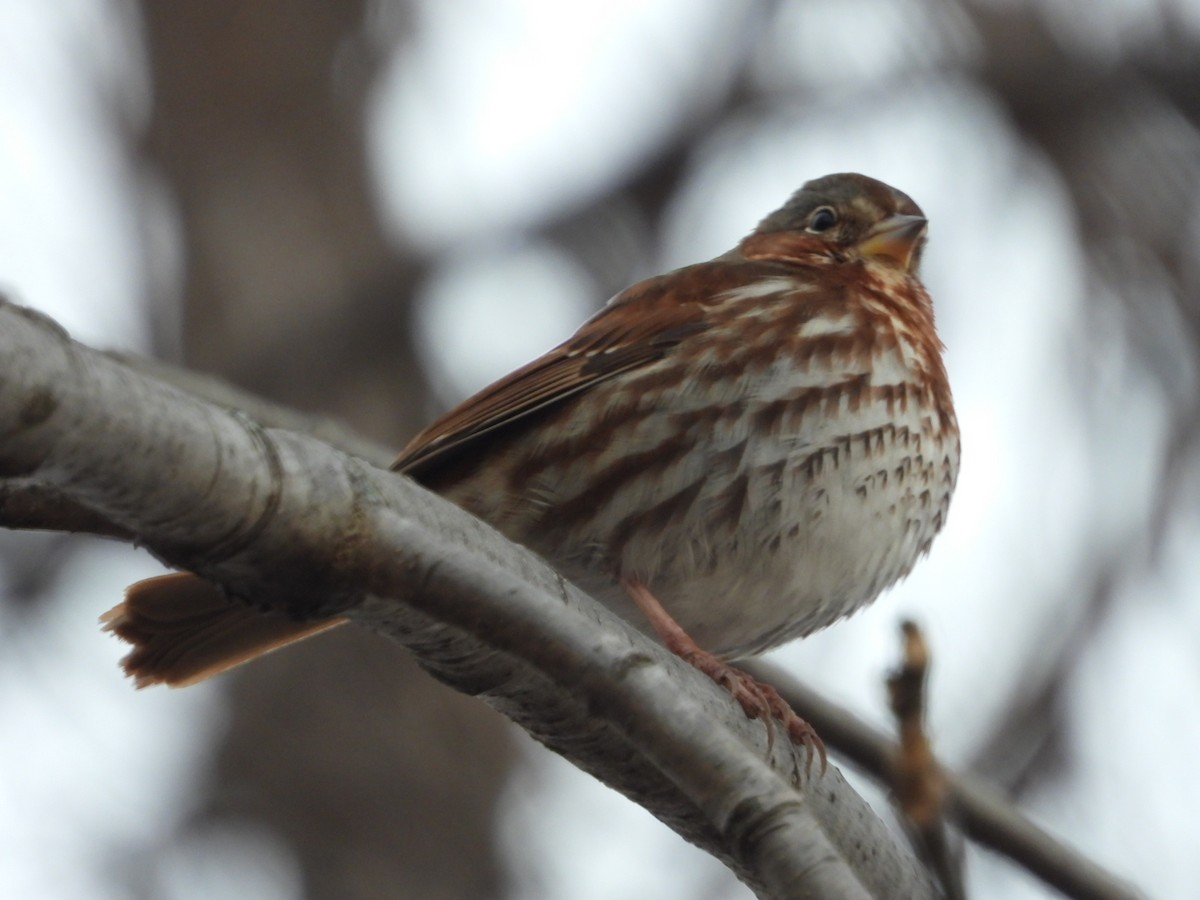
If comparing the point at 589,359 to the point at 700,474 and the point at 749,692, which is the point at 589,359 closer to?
the point at 700,474

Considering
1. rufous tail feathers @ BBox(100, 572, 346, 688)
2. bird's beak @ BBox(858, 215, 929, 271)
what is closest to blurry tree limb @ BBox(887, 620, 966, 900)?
rufous tail feathers @ BBox(100, 572, 346, 688)

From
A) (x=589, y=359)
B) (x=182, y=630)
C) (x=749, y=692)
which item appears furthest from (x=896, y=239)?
(x=182, y=630)

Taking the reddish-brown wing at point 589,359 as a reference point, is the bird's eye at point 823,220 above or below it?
above

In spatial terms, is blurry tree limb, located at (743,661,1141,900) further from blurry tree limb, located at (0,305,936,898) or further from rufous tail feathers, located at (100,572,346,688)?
rufous tail feathers, located at (100,572,346,688)

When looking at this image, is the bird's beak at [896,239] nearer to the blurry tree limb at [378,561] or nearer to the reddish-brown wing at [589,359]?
the reddish-brown wing at [589,359]

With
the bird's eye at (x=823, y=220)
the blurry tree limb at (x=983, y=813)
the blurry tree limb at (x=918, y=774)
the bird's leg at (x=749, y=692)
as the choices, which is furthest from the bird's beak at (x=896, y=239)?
the blurry tree limb at (x=918, y=774)

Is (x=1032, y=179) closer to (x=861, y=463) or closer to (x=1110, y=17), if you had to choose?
(x=1110, y=17)
